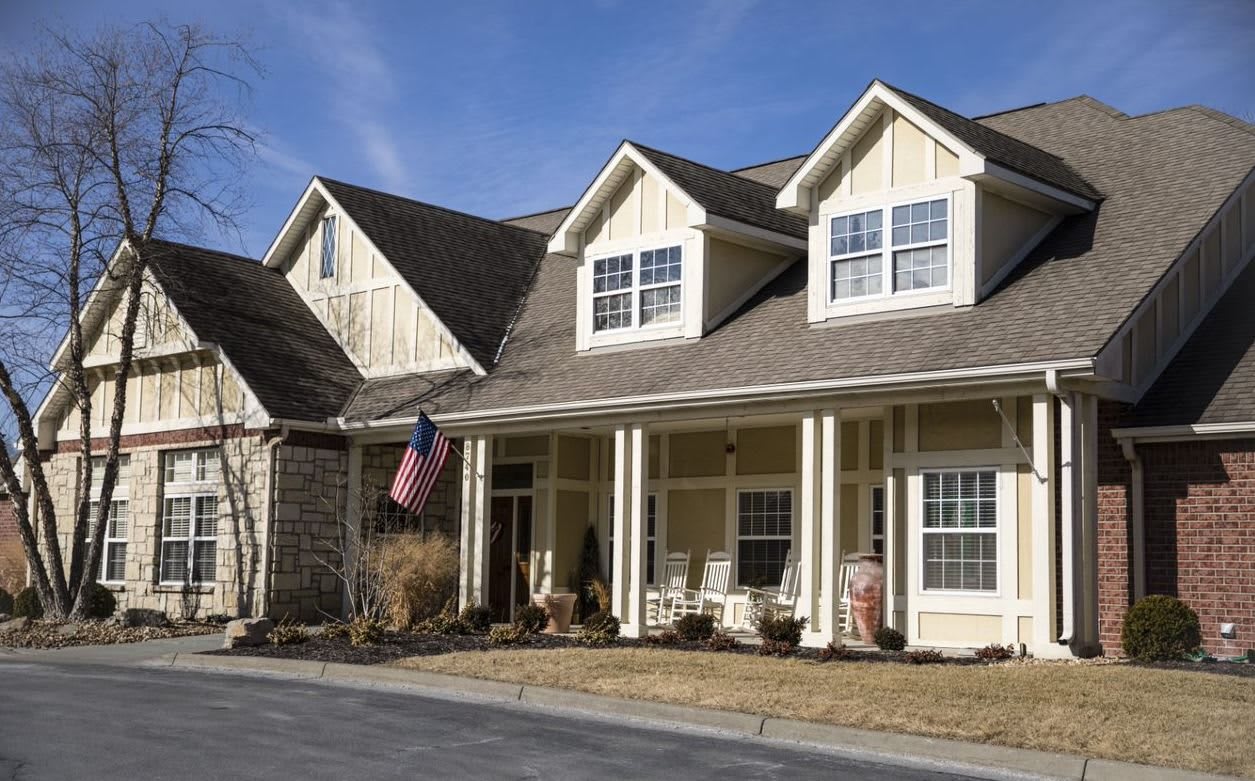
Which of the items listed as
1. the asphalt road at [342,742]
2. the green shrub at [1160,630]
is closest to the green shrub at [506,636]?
the asphalt road at [342,742]

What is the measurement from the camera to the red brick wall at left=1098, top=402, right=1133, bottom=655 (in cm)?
1593

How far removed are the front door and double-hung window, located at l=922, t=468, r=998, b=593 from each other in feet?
26.8

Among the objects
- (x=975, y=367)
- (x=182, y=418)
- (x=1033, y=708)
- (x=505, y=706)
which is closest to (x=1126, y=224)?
(x=975, y=367)

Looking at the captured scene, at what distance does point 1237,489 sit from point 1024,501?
2.38 m

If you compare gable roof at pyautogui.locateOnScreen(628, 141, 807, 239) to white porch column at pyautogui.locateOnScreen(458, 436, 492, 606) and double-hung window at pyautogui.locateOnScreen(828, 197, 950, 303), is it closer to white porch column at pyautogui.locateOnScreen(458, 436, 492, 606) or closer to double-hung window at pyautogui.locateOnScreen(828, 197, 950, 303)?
double-hung window at pyautogui.locateOnScreen(828, 197, 950, 303)

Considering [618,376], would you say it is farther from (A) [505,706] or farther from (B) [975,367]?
(A) [505,706]

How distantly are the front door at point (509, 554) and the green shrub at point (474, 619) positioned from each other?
3.45 metres

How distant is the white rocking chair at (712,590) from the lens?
813 inches

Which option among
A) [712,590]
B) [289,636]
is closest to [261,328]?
[289,636]

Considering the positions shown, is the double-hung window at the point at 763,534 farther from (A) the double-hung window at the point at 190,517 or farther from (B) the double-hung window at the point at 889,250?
(A) the double-hung window at the point at 190,517

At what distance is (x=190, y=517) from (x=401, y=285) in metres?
5.59

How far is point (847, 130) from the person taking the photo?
18.5 meters

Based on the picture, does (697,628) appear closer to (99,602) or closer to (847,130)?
(847,130)

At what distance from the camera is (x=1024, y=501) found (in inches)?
647
